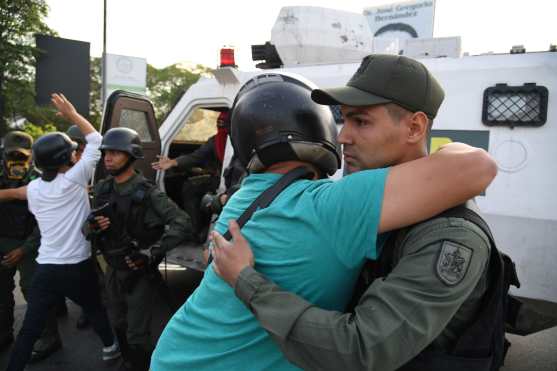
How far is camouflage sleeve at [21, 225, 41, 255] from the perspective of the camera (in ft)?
11.3

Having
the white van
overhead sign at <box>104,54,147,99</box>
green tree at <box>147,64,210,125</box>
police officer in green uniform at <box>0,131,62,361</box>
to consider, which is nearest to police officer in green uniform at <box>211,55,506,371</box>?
the white van

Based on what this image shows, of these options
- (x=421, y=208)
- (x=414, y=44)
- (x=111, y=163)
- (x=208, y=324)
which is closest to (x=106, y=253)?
(x=111, y=163)

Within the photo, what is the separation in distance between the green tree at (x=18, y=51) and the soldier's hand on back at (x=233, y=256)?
82.5ft

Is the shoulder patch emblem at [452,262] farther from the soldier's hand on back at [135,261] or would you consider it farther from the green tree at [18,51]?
the green tree at [18,51]

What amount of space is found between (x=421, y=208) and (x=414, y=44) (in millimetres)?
3327

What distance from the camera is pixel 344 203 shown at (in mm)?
1017

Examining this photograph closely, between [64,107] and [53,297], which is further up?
[64,107]

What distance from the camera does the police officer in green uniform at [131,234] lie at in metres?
3.16

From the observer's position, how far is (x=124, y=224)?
127 inches

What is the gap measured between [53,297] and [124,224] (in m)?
0.65

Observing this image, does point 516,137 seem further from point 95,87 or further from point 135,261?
point 95,87

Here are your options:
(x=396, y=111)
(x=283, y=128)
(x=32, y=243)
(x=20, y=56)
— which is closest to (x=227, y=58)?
(x=32, y=243)

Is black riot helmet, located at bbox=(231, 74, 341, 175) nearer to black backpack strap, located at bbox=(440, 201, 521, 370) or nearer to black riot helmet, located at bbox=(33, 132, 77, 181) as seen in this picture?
black backpack strap, located at bbox=(440, 201, 521, 370)

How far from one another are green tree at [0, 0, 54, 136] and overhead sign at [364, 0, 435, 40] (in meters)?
17.0
